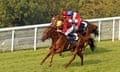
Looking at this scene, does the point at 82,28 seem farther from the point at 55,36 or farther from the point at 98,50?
the point at 98,50

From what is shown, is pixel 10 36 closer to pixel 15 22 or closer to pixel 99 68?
pixel 99 68

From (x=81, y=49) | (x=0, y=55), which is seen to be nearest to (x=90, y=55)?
(x=81, y=49)

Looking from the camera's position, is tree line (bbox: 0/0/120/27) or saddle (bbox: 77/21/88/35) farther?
tree line (bbox: 0/0/120/27)

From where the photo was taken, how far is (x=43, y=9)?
5481cm

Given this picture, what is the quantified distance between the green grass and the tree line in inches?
1211

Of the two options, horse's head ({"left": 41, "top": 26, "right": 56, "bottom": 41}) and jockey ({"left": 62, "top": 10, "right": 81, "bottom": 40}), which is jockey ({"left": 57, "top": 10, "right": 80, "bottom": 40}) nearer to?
jockey ({"left": 62, "top": 10, "right": 81, "bottom": 40})

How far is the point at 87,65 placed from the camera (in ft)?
40.7

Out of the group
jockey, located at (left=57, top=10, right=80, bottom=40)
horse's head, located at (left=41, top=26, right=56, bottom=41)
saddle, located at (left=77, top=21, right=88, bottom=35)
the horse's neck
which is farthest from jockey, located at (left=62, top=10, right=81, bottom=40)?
horse's head, located at (left=41, top=26, right=56, bottom=41)

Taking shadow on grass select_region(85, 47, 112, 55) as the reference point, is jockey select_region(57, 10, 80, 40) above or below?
above

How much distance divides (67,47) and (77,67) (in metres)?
0.67

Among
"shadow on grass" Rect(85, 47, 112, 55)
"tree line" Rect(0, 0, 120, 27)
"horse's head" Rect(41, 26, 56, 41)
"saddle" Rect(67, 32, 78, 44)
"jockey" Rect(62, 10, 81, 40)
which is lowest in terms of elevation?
"shadow on grass" Rect(85, 47, 112, 55)

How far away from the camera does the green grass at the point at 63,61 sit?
11688 mm

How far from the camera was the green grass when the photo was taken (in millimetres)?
11688

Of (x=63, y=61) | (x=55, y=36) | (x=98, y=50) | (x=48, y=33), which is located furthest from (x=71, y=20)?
(x=98, y=50)
